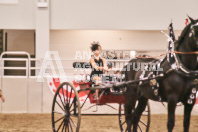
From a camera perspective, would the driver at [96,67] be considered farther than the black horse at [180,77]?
Yes

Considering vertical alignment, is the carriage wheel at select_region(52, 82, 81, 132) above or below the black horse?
below

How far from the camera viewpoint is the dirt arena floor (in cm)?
834

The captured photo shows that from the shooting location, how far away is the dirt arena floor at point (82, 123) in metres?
8.34

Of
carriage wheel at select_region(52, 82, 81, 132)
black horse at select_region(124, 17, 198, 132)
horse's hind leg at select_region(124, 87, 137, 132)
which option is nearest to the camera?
black horse at select_region(124, 17, 198, 132)

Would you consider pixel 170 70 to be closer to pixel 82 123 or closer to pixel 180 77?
pixel 180 77

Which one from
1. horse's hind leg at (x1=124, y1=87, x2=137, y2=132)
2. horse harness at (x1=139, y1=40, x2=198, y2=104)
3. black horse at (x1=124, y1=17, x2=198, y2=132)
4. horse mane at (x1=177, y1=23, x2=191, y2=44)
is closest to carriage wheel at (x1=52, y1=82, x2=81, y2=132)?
horse's hind leg at (x1=124, y1=87, x2=137, y2=132)

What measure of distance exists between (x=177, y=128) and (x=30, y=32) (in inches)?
428

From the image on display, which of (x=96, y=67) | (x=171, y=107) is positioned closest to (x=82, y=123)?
(x=96, y=67)

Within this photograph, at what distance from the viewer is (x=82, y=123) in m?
9.23

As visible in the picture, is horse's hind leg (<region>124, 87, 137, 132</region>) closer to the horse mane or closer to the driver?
the driver

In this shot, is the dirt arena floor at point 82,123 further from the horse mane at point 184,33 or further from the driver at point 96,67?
the horse mane at point 184,33

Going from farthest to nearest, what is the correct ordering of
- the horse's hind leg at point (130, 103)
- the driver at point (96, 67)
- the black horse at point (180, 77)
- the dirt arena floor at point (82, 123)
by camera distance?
the dirt arena floor at point (82, 123)
the driver at point (96, 67)
the horse's hind leg at point (130, 103)
the black horse at point (180, 77)

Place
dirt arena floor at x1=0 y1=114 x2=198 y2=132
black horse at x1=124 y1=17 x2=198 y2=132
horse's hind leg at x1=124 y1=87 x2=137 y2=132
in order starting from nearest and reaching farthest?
black horse at x1=124 y1=17 x2=198 y2=132
horse's hind leg at x1=124 y1=87 x2=137 y2=132
dirt arena floor at x1=0 y1=114 x2=198 y2=132

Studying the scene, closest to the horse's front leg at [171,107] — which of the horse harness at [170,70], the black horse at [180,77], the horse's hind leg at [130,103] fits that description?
the black horse at [180,77]
